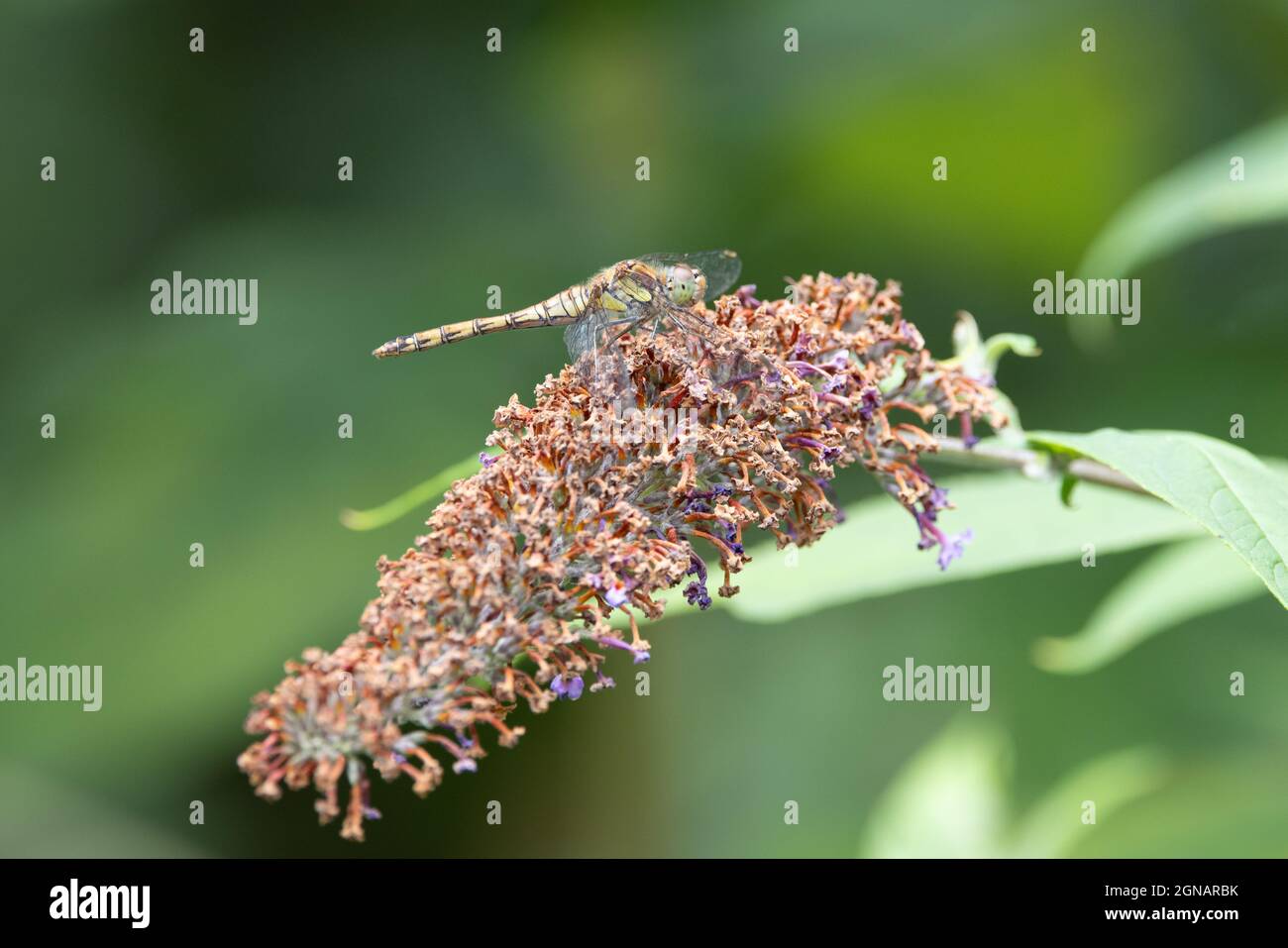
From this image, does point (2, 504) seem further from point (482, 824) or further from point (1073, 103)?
point (1073, 103)

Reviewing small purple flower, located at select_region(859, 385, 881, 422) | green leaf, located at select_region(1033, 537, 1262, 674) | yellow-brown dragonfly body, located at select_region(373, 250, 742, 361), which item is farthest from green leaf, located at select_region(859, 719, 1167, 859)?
yellow-brown dragonfly body, located at select_region(373, 250, 742, 361)

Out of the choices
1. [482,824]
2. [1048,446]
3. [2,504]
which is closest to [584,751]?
[482,824]

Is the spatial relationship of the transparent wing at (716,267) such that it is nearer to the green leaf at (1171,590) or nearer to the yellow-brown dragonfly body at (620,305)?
the yellow-brown dragonfly body at (620,305)

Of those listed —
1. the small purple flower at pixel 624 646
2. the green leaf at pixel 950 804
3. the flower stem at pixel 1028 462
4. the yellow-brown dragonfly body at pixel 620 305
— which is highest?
the yellow-brown dragonfly body at pixel 620 305

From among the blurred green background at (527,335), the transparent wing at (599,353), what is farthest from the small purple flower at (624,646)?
the blurred green background at (527,335)

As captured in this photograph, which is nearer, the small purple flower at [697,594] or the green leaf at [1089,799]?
the small purple flower at [697,594]

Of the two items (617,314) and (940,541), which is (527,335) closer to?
(617,314)

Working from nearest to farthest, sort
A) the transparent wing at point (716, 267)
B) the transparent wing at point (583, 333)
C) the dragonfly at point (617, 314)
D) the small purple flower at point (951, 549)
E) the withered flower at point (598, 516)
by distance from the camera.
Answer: the withered flower at point (598, 516) < the dragonfly at point (617, 314) < the transparent wing at point (583, 333) < the small purple flower at point (951, 549) < the transparent wing at point (716, 267)
